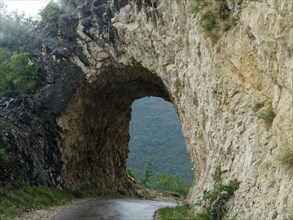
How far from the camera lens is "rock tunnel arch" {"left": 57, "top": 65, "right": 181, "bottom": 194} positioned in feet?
92.9

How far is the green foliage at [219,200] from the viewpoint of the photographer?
13.3 m

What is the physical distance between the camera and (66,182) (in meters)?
27.4

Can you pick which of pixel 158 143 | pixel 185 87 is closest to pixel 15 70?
pixel 185 87

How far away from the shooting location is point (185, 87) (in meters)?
20.6

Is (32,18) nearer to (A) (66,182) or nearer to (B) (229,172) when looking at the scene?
(A) (66,182)

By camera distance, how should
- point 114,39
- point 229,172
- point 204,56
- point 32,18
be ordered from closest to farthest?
point 229,172
point 204,56
point 114,39
point 32,18

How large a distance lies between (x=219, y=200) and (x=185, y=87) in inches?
316

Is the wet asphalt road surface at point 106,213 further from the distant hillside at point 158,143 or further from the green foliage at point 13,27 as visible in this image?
the distant hillside at point 158,143

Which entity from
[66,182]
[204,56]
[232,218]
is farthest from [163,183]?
[232,218]

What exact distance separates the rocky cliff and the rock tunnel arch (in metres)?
0.09

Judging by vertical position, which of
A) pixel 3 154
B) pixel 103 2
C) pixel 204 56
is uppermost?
pixel 103 2

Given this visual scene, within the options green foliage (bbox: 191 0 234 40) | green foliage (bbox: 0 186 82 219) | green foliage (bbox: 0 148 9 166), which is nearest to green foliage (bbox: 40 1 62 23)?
green foliage (bbox: 0 148 9 166)

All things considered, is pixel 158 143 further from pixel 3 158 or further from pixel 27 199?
pixel 27 199

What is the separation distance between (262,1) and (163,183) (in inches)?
1809
